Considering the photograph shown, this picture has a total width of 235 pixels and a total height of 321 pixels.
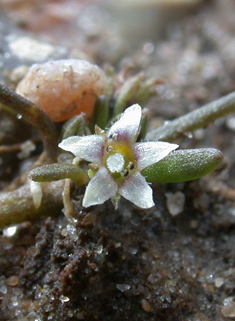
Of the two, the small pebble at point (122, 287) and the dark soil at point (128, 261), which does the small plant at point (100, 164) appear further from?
the small pebble at point (122, 287)

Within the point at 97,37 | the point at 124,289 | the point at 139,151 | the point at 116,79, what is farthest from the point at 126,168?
the point at 97,37

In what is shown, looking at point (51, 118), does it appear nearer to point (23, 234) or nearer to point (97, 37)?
point (23, 234)

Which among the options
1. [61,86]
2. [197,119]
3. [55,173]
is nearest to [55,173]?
[55,173]

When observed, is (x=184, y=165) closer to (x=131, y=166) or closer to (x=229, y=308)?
(x=131, y=166)

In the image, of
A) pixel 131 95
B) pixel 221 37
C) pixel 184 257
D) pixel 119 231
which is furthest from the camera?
pixel 221 37

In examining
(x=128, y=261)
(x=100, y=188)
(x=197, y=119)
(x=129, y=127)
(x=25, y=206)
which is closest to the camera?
(x=100, y=188)

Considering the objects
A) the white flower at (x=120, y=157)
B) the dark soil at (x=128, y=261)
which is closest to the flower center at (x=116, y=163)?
the white flower at (x=120, y=157)
